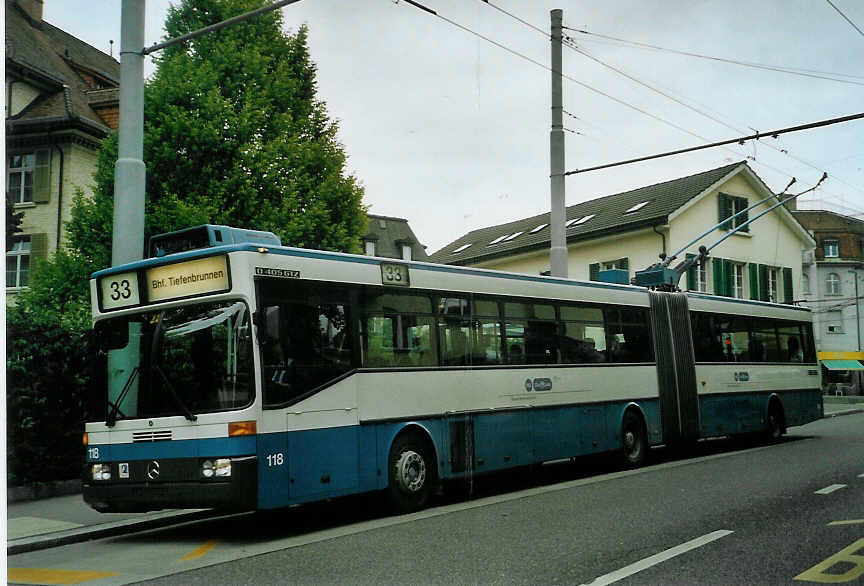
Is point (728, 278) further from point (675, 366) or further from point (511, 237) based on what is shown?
point (675, 366)

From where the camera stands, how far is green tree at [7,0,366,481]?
20.4 meters

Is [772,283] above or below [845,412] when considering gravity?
above

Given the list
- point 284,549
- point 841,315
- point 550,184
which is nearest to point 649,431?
point 550,184

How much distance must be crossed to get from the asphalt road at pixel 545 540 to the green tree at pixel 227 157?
10.2 meters

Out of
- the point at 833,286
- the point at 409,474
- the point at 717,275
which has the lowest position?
the point at 409,474

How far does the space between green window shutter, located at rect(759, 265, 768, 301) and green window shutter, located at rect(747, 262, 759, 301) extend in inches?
14.3

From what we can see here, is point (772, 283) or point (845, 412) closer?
point (845, 412)

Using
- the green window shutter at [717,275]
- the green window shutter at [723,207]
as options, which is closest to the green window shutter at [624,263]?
the green window shutter at [717,275]

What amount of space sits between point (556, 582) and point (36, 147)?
23.4 meters

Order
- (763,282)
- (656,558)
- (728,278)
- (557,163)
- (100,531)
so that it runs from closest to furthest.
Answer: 1. (656,558)
2. (100,531)
3. (557,163)
4. (728,278)
5. (763,282)

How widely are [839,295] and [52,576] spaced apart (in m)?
71.5

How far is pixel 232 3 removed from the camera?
883 inches

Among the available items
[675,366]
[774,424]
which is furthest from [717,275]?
[675,366]

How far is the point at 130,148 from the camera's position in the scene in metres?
10.7
